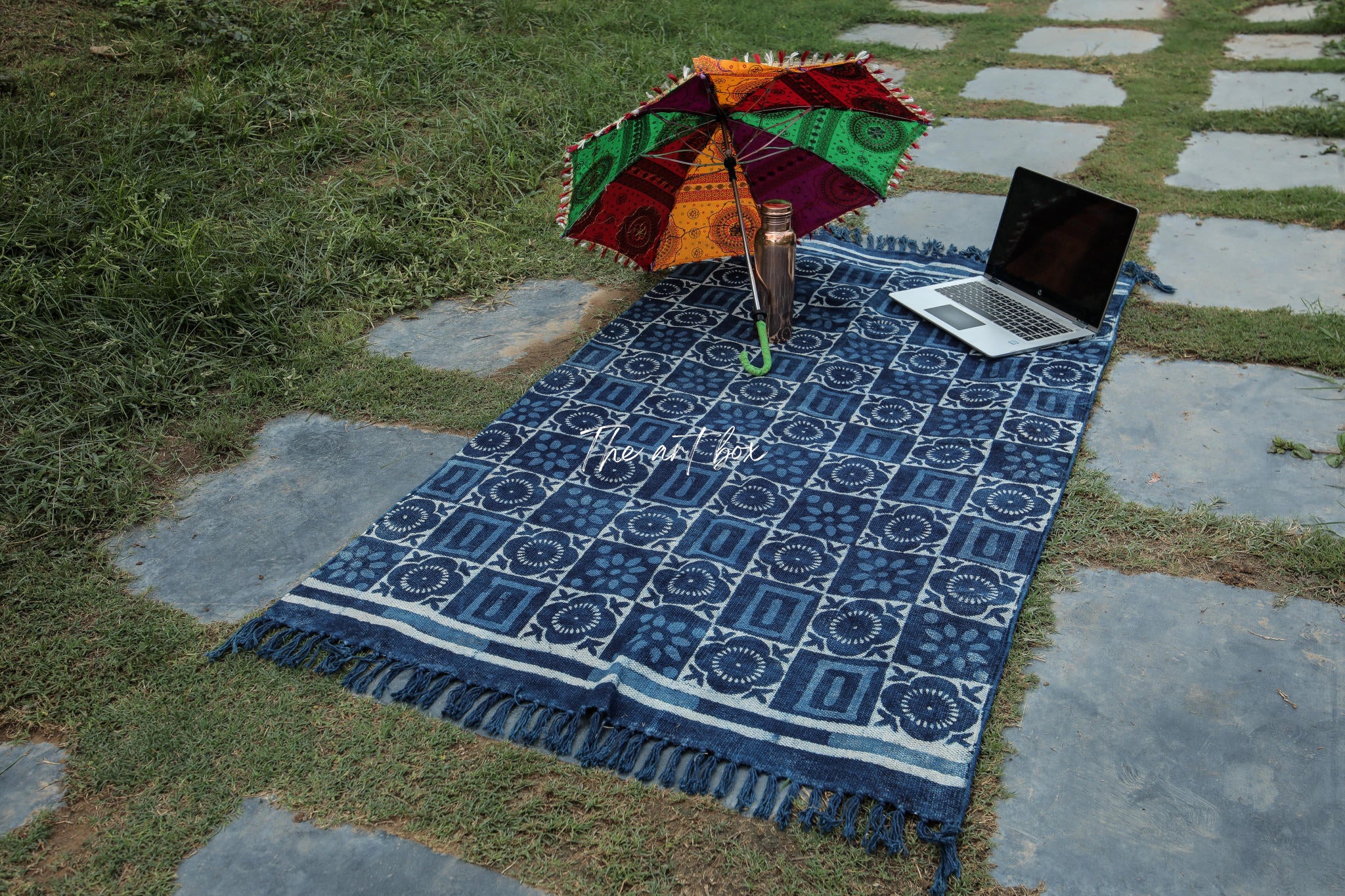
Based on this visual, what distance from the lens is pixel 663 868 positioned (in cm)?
179

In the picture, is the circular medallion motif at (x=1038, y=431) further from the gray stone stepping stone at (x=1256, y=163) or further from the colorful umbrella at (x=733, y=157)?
the gray stone stepping stone at (x=1256, y=163)

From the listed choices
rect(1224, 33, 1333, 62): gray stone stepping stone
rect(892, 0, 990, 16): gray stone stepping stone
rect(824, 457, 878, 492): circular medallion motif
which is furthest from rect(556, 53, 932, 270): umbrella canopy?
rect(892, 0, 990, 16): gray stone stepping stone

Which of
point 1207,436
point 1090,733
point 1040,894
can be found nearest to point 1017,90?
point 1207,436

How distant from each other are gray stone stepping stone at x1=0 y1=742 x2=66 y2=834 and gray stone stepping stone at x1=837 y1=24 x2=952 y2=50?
6355 millimetres

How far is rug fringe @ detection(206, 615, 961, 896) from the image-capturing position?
184 centimetres

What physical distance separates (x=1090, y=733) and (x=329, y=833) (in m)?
1.55

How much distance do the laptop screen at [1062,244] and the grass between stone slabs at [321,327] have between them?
0.77ft

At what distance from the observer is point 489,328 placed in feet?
12.2

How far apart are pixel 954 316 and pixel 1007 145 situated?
203 centimetres

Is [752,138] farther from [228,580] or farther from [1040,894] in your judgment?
[1040,894]

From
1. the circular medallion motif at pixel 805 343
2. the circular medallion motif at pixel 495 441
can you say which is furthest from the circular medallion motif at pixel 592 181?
the circular medallion motif at pixel 805 343

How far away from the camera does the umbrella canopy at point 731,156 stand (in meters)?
3.08

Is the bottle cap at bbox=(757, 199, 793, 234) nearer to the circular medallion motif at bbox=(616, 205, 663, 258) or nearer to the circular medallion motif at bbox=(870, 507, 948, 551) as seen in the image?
the circular medallion motif at bbox=(616, 205, 663, 258)

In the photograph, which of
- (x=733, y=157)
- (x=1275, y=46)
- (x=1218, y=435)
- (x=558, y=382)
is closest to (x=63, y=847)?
(x=558, y=382)
